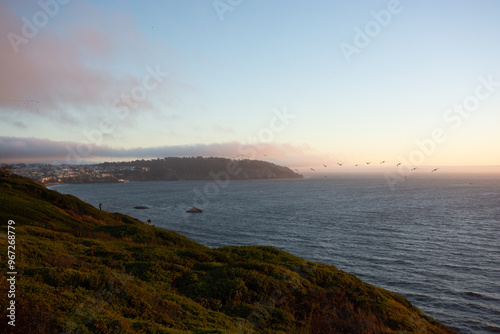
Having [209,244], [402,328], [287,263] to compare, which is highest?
[287,263]

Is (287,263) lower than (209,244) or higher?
higher

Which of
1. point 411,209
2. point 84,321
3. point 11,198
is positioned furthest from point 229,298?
point 411,209

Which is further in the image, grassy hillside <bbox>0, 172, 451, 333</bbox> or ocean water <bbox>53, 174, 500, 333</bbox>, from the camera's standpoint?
ocean water <bbox>53, 174, 500, 333</bbox>

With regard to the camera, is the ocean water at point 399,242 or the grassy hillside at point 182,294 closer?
the grassy hillside at point 182,294

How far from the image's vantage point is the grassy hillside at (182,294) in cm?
737

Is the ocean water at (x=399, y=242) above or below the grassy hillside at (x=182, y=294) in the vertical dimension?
below

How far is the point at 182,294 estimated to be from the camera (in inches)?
481

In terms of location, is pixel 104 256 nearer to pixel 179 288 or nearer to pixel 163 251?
pixel 163 251

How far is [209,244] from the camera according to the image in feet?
150

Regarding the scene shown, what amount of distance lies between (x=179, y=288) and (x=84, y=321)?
243 inches

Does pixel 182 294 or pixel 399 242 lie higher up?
pixel 182 294

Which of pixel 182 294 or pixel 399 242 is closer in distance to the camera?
pixel 182 294

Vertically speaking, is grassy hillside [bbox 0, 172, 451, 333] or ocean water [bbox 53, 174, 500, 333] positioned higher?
grassy hillside [bbox 0, 172, 451, 333]

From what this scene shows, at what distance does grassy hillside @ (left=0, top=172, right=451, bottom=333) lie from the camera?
737cm
